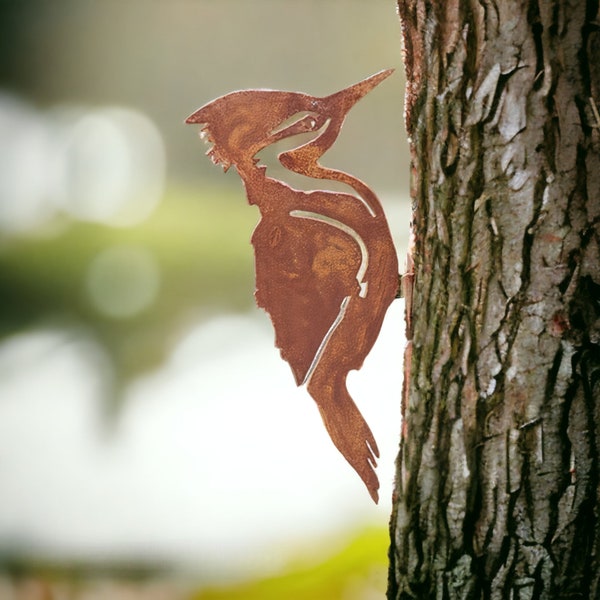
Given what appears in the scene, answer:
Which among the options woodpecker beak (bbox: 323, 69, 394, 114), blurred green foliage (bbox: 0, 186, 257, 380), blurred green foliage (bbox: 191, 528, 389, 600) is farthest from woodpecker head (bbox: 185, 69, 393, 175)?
blurred green foliage (bbox: 0, 186, 257, 380)

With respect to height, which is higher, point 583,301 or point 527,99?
point 527,99

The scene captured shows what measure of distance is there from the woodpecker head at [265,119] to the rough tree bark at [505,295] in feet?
0.51

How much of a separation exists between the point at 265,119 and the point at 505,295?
50 centimetres

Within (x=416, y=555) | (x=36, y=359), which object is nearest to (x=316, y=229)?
(x=416, y=555)

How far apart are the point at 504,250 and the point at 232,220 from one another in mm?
3582

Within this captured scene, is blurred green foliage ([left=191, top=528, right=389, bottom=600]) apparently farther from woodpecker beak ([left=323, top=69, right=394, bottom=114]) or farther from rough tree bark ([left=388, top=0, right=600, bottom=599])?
woodpecker beak ([left=323, top=69, right=394, bottom=114])

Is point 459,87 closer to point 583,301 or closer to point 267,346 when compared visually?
point 583,301

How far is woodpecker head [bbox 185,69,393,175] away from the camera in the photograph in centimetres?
117

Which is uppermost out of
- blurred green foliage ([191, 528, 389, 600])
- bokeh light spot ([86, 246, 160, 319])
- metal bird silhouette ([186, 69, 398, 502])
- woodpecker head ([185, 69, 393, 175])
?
bokeh light spot ([86, 246, 160, 319])

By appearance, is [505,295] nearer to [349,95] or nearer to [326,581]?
[349,95]

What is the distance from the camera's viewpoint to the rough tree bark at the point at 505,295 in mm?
975

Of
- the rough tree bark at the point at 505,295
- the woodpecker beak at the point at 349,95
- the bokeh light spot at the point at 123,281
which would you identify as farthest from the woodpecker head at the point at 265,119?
the bokeh light spot at the point at 123,281

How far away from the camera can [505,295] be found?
1031 millimetres

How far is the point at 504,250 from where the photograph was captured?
1022mm
